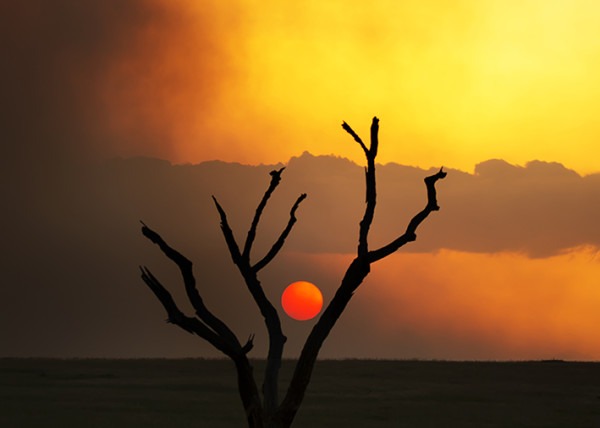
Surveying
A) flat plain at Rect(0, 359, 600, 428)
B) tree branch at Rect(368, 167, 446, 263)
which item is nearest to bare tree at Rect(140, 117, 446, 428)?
tree branch at Rect(368, 167, 446, 263)

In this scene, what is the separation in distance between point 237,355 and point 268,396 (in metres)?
0.72

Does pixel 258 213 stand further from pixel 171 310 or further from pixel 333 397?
pixel 333 397

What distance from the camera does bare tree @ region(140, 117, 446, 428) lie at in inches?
427

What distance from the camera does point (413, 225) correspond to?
36.7 ft

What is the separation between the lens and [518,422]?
33.0 m

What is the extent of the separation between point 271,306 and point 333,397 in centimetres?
3110

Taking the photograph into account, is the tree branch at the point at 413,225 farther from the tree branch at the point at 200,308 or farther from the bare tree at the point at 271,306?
the tree branch at the point at 200,308

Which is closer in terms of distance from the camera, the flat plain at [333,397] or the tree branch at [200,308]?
the tree branch at [200,308]

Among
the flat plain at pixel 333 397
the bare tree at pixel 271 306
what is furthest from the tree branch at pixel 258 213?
the flat plain at pixel 333 397

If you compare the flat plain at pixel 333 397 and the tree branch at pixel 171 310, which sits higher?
the tree branch at pixel 171 310

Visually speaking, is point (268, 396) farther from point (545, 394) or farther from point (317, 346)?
point (545, 394)

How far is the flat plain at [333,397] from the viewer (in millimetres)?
32906

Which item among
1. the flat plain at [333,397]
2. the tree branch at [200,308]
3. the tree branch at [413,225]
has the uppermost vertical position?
the tree branch at [413,225]

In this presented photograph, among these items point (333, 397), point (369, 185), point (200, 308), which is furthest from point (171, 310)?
point (333, 397)
